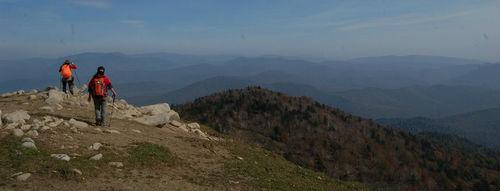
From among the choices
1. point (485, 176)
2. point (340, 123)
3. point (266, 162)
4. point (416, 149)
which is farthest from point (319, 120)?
point (266, 162)

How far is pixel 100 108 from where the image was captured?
2506 centimetres

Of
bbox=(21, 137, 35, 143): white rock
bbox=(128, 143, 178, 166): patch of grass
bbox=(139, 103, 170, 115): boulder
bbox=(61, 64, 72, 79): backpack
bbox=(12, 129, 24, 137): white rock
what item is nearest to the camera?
bbox=(21, 137, 35, 143): white rock

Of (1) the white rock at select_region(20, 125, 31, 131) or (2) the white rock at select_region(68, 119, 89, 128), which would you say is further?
(2) the white rock at select_region(68, 119, 89, 128)

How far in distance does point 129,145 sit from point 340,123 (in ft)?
453

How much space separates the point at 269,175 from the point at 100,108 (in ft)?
30.7

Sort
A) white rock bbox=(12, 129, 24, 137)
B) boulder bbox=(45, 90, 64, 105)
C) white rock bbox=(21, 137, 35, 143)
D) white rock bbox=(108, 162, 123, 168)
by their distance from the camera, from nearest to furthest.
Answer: white rock bbox=(108, 162, 123, 168) → white rock bbox=(21, 137, 35, 143) → white rock bbox=(12, 129, 24, 137) → boulder bbox=(45, 90, 64, 105)

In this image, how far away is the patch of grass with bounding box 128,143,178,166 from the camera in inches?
787

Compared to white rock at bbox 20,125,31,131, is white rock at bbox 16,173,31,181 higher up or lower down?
lower down

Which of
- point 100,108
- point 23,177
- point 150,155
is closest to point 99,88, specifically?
point 100,108

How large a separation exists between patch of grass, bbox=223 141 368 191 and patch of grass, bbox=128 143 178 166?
2513 mm

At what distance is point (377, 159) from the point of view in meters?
127

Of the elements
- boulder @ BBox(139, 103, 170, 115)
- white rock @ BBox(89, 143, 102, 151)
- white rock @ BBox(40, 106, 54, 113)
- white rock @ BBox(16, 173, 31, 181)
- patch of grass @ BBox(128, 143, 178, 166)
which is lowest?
boulder @ BBox(139, 103, 170, 115)

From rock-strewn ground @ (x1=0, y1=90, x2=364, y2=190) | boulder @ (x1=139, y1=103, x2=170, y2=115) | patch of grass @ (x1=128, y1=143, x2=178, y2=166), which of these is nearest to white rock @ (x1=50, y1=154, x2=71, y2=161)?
rock-strewn ground @ (x1=0, y1=90, x2=364, y2=190)

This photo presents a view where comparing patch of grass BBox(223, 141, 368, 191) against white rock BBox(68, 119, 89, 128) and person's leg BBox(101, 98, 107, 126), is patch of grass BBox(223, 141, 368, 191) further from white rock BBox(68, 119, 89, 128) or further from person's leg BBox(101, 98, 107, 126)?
white rock BBox(68, 119, 89, 128)
